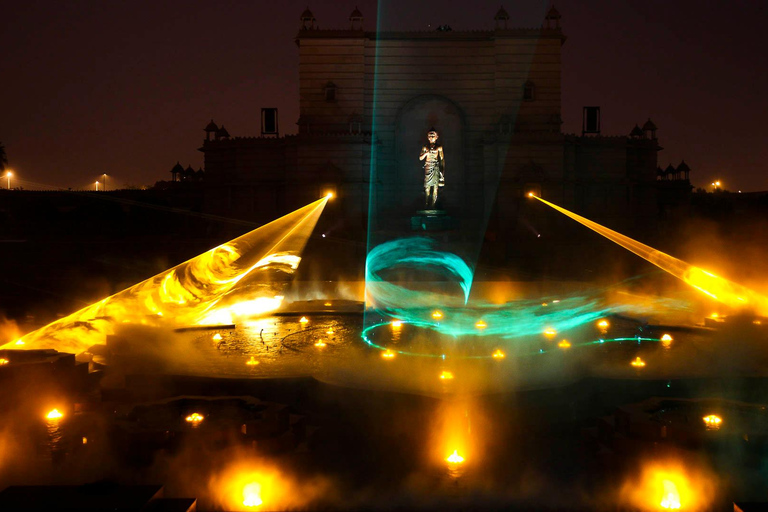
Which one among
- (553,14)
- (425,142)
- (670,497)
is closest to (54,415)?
(670,497)

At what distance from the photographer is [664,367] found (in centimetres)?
1016

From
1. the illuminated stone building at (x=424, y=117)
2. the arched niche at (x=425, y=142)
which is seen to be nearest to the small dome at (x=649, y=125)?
the illuminated stone building at (x=424, y=117)

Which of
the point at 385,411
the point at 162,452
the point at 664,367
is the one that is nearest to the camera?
the point at 162,452

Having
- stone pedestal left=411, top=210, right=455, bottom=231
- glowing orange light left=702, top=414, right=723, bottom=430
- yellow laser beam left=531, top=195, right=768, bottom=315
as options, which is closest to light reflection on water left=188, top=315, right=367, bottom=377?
glowing orange light left=702, top=414, right=723, bottom=430

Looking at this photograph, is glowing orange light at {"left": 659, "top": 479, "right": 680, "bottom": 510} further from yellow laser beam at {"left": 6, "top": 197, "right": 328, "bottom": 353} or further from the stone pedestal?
the stone pedestal

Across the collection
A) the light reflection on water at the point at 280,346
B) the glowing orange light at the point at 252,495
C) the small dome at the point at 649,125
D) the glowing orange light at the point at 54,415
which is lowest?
the glowing orange light at the point at 252,495

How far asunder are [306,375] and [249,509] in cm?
306

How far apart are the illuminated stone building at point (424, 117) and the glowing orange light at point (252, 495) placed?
1180 inches

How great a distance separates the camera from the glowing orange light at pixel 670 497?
222 inches

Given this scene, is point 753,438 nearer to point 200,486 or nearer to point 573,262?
point 200,486

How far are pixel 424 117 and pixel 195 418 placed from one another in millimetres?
31272

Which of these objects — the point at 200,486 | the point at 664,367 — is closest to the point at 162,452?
the point at 200,486

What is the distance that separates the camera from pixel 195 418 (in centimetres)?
719

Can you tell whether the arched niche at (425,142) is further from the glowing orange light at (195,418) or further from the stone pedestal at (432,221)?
the glowing orange light at (195,418)
